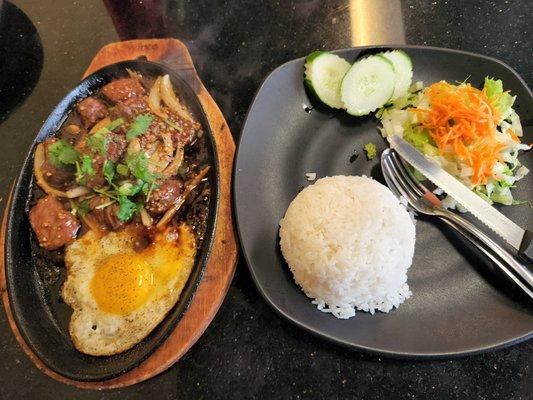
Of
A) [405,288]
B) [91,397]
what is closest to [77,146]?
[91,397]

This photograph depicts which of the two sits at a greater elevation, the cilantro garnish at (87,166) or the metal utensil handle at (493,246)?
the cilantro garnish at (87,166)

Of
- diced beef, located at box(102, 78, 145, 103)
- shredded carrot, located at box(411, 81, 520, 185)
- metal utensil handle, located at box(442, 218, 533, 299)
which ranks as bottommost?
metal utensil handle, located at box(442, 218, 533, 299)

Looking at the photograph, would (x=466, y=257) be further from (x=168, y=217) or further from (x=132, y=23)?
(x=132, y=23)

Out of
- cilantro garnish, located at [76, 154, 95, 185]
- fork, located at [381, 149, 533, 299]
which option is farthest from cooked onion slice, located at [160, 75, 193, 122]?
fork, located at [381, 149, 533, 299]


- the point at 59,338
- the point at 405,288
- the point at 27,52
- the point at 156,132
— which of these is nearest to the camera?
the point at 59,338

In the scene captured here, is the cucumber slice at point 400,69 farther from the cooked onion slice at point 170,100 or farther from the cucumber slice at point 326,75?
the cooked onion slice at point 170,100

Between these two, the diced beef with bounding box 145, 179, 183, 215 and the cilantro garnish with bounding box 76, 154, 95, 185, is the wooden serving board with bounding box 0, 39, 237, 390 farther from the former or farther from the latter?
the cilantro garnish with bounding box 76, 154, 95, 185

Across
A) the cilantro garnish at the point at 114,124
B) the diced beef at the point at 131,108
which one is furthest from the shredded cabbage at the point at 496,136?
the cilantro garnish at the point at 114,124
